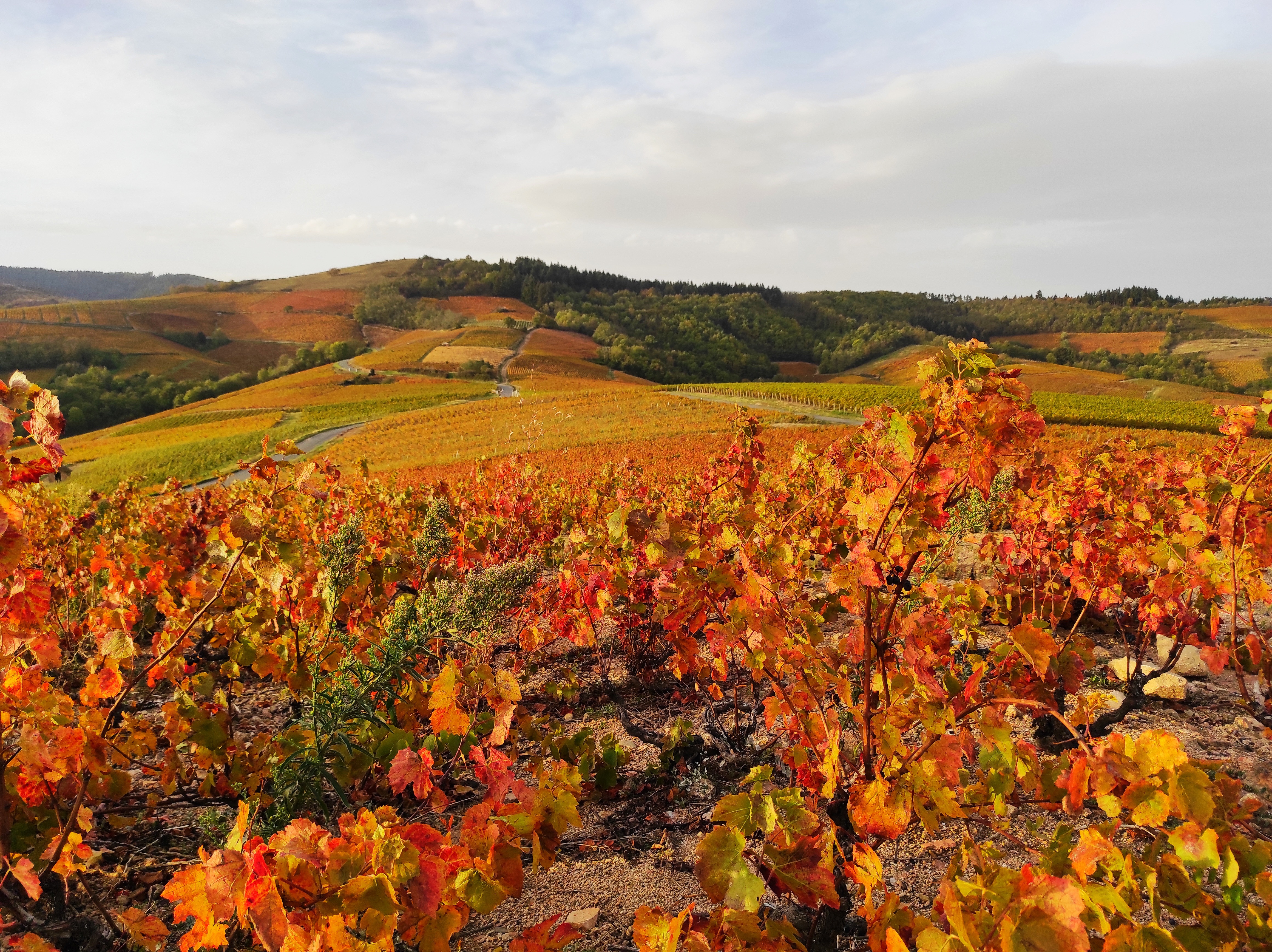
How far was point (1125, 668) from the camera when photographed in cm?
428

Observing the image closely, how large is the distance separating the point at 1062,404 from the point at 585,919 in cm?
4533

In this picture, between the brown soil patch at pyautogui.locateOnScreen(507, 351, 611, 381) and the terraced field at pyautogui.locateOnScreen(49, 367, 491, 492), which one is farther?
the brown soil patch at pyautogui.locateOnScreen(507, 351, 611, 381)

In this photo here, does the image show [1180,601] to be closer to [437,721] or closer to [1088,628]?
[1088,628]

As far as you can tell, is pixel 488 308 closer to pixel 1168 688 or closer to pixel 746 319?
pixel 746 319

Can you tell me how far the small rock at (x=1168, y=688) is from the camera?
401cm

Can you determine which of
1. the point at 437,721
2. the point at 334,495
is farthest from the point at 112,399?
the point at 437,721

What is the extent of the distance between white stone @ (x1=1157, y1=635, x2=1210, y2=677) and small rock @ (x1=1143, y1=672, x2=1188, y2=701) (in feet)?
1.26

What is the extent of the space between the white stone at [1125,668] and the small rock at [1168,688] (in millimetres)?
103

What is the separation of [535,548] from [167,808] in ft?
10.9

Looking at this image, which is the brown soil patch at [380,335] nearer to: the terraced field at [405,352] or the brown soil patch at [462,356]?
the terraced field at [405,352]

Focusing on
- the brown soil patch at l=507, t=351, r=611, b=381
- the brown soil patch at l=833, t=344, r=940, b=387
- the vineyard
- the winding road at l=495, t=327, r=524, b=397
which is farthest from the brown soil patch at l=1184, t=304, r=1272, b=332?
the vineyard

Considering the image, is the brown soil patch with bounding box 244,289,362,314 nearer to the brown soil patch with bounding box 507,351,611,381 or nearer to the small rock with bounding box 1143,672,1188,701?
the brown soil patch with bounding box 507,351,611,381

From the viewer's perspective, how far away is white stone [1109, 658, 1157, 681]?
162 inches

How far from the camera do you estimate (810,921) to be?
6.85 feet
